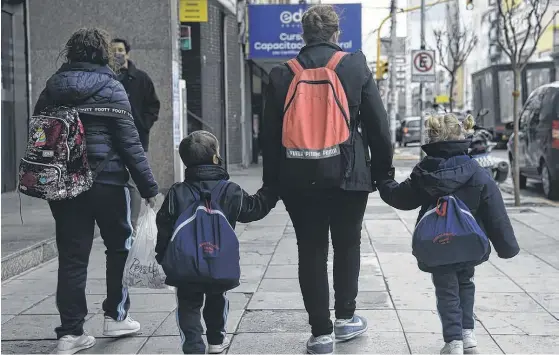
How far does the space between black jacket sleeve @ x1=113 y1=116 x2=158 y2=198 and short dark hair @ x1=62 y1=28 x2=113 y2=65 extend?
→ 0.40 m

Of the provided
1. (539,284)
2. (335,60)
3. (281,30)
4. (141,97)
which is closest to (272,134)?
(335,60)

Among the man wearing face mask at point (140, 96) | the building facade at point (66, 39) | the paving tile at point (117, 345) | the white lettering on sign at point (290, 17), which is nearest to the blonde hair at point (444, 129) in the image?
the paving tile at point (117, 345)

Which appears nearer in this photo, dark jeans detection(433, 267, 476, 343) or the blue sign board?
dark jeans detection(433, 267, 476, 343)

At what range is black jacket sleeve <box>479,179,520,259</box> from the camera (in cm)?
456

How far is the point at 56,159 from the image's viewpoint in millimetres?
4570

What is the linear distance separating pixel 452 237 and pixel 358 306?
1.63 metres

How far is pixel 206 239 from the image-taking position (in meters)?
4.23

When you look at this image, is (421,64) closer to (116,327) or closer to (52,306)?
(52,306)

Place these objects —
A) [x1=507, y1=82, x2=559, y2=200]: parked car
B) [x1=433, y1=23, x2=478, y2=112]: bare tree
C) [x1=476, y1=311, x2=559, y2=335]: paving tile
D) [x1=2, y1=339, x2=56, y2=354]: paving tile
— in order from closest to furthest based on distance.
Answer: [x1=2, y1=339, x2=56, y2=354]: paving tile < [x1=476, y1=311, x2=559, y2=335]: paving tile < [x1=507, y1=82, x2=559, y2=200]: parked car < [x1=433, y1=23, x2=478, y2=112]: bare tree

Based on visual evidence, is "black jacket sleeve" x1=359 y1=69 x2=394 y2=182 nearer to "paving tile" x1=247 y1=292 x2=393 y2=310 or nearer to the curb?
"paving tile" x1=247 y1=292 x2=393 y2=310

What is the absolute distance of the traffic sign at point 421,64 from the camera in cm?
2344

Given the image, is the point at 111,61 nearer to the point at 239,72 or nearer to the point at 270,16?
the point at 270,16

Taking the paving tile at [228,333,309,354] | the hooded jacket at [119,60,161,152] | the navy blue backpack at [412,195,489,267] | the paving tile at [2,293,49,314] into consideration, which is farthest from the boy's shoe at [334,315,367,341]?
the hooded jacket at [119,60,161,152]

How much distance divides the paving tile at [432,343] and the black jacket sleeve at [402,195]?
0.83m
